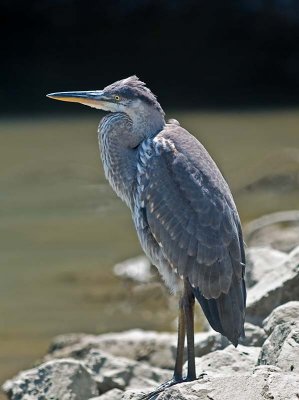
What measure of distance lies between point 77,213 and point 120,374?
5.44 m

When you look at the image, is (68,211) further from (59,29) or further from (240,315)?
(59,29)

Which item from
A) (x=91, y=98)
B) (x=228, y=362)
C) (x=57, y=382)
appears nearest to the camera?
(x=228, y=362)

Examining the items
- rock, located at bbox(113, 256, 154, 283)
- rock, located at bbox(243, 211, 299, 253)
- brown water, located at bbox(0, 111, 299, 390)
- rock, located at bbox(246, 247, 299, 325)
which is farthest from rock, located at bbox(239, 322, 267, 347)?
rock, located at bbox(113, 256, 154, 283)

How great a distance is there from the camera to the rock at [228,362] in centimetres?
495

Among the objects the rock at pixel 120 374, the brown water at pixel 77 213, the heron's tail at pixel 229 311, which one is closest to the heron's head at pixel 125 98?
the heron's tail at pixel 229 311

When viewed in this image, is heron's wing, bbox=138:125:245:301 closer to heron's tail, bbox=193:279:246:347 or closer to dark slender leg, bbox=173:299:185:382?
heron's tail, bbox=193:279:246:347

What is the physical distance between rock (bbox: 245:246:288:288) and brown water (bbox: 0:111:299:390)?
1.11 m

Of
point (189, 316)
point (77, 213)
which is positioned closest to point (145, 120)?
point (189, 316)

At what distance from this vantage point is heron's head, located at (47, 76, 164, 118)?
17.0 feet

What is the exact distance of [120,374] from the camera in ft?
19.2

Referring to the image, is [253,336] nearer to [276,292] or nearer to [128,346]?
[276,292]

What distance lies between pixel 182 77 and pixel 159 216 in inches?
504

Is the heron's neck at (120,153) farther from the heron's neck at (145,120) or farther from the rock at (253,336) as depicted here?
the rock at (253,336)

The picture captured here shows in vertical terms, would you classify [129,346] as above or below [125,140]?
below
